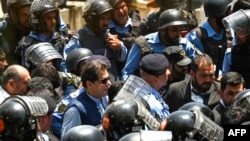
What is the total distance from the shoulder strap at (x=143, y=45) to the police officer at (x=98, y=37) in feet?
1.58

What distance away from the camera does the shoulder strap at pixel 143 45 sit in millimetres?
11672

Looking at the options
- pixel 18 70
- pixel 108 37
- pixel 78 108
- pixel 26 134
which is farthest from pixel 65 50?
pixel 26 134

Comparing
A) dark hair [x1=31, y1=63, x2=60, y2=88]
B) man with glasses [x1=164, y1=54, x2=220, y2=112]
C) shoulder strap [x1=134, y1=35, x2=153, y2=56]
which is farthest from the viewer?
shoulder strap [x1=134, y1=35, x2=153, y2=56]

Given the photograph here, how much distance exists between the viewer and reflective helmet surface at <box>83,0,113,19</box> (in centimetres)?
1220

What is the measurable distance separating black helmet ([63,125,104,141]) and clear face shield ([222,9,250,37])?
135 inches

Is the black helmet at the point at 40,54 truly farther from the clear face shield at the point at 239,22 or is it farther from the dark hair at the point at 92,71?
the clear face shield at the point at 239,22

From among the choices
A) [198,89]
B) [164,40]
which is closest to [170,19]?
[164,40]

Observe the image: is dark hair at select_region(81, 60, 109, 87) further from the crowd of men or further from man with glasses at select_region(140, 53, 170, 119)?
man with glasses at select_region(140, 53, 170, 119)

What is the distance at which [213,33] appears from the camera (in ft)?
40.4

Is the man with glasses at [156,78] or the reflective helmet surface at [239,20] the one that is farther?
the reflective helmet surface at [239,20]

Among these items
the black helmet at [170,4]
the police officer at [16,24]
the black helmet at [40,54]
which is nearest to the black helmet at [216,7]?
the black helmet at [170,4]

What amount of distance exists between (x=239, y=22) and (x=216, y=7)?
2.80ft

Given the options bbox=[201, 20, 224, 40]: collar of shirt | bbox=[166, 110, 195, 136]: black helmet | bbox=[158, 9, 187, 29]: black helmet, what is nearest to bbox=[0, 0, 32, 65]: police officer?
bbox=[158, 9, 187, 29]: black helmet

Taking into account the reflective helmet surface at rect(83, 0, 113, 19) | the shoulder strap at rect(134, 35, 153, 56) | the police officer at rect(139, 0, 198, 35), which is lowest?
the police officer at rect(139, 0, 198, 35)
